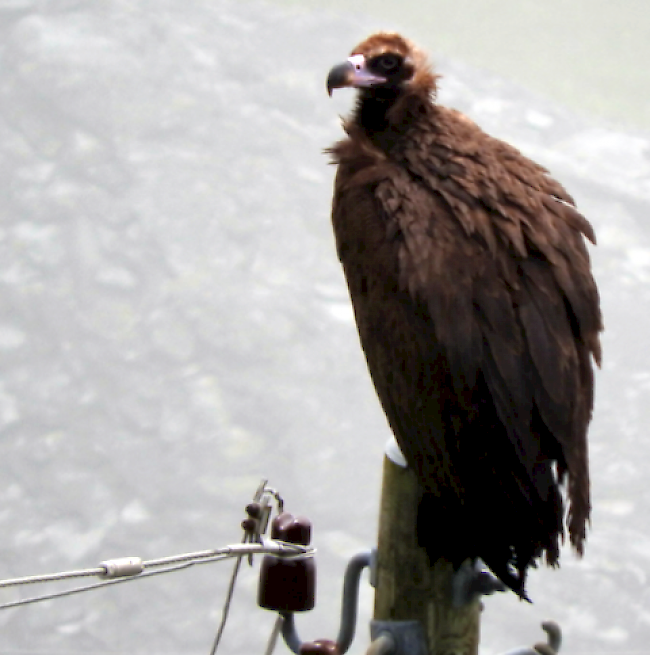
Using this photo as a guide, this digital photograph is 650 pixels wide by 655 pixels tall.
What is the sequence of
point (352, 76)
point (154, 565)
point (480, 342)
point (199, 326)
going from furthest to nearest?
point (199, 326) < point (352, 76) < point (480, 342) < point (154, 565)

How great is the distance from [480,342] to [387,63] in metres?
0.70

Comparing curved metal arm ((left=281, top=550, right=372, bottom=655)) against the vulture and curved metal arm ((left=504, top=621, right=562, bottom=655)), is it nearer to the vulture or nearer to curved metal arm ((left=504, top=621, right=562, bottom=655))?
the vulture

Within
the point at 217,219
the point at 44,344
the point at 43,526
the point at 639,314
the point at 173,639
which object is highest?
the point at 217,219

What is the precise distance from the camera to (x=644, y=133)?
1678 centimetres

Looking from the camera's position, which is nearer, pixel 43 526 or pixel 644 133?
pixel 43 526

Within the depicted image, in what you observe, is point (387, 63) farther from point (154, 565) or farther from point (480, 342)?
point (154, 565)

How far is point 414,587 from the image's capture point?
1824mm

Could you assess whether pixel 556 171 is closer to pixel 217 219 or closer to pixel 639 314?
pixel 639 314

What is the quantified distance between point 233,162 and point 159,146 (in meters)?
1.36

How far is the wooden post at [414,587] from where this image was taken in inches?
71.6

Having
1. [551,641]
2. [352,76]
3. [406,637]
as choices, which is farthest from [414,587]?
[352,76]

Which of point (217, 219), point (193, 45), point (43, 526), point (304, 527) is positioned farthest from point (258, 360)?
point (304, 527)

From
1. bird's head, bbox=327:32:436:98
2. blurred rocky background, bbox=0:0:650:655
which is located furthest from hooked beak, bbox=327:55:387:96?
blurred rocky background, bbox=0:0:650:655

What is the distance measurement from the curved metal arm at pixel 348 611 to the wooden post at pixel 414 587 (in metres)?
0.06
